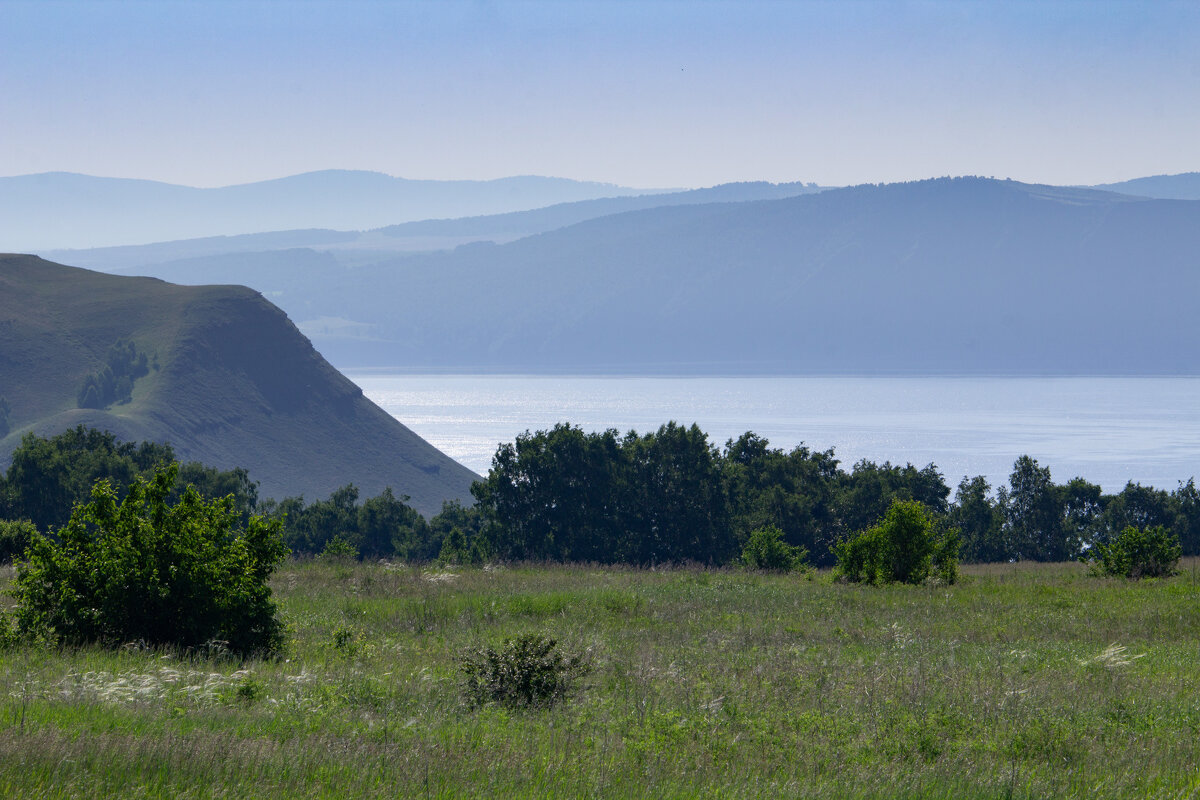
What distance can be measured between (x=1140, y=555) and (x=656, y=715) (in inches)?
927

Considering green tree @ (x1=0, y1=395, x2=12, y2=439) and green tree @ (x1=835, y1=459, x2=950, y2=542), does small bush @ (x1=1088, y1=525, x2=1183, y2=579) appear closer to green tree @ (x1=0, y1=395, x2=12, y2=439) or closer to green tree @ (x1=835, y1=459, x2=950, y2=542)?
green tree @ (x1=835, y1=459, x2=950, y2=542)

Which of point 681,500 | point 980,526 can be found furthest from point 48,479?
point 980,526

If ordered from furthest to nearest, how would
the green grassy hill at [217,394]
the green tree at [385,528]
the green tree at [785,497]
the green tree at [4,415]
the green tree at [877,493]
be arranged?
the green grassy hill at [217,394] → the green tree at [4,415] → the green tree at [385,528] → the green tree at [877,493] → the green tree at [785,497]

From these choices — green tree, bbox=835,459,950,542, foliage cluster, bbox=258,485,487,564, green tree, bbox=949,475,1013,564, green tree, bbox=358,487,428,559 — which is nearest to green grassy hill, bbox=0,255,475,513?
foliage cluster, bbox=258,485,487,564

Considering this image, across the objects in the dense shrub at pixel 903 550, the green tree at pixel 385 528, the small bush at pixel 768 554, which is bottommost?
the green tree at pixel 385 528

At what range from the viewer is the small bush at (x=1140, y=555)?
28.1 m

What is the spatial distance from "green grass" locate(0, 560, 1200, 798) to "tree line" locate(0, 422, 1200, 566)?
42563 millimetres

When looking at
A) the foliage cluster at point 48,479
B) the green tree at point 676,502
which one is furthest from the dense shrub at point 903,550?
the foliage cluster at point 48,479

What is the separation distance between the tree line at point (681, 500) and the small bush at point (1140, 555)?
3072 cm

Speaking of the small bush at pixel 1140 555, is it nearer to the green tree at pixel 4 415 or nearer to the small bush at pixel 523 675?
the small bush at pixel 523 675

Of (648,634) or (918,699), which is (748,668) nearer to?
(918,699)

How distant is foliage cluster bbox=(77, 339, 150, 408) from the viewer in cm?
16388

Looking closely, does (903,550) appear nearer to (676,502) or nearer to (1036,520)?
(676,502)

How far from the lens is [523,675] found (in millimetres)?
11844
